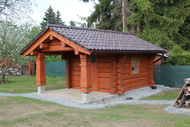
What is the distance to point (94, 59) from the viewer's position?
404 inches

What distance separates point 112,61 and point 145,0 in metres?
12.4

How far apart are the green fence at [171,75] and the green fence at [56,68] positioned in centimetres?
1094

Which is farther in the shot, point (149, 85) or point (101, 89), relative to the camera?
point (149, 85)

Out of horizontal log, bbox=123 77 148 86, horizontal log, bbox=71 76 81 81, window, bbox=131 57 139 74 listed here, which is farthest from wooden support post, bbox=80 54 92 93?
window, bbox=131 57 139 74

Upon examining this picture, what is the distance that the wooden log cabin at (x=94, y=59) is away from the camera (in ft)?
29.6

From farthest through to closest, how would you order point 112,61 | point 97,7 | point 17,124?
point 97,7
point 112,61
point 17,124

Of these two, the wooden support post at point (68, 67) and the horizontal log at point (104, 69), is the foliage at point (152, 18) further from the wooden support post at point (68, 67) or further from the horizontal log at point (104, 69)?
the horizontal log at point (104, 69)

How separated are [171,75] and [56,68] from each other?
537 inches

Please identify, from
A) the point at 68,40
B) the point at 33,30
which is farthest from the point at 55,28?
the point at 33,30

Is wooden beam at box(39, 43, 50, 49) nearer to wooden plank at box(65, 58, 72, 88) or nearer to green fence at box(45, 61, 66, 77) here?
wooden plank at box(65, 58, 72, 88)

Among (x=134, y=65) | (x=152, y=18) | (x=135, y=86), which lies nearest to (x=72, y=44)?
(x=134, y=65)

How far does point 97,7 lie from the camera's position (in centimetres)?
2330

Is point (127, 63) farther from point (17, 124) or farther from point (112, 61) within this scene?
point (17, 124)

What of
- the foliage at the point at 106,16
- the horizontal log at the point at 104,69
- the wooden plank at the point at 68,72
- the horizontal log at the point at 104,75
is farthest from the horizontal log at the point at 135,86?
the foliage at the point at 106,16
